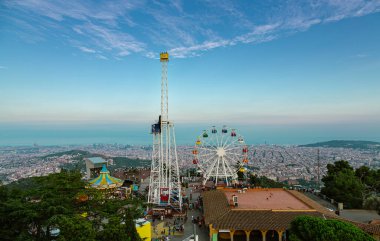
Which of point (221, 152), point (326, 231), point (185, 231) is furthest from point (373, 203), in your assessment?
point (221, 152)

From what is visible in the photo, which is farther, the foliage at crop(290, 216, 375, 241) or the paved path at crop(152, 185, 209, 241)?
the paved path at crop(152, 185, 209, 241)

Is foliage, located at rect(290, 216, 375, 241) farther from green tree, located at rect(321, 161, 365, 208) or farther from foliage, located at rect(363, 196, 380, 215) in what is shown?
green tree, located at rect(321, 161, 365, 208)

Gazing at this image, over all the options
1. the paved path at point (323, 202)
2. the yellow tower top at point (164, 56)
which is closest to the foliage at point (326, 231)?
the paved path at point (323, 202)

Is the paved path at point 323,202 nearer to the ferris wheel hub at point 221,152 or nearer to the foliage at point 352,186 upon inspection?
the foliage at point 352,186

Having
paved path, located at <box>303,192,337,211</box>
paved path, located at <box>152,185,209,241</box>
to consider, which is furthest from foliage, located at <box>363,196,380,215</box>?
paved path, located at <box>152,185,209,241</box>

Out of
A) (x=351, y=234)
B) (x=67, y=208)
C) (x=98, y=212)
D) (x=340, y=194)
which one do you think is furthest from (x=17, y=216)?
(x=340, y=194)

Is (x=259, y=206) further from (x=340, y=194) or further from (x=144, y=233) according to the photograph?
(x=340, y=194)

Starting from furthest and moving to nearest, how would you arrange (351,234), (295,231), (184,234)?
(184,234) < (295,231) < (351,234)

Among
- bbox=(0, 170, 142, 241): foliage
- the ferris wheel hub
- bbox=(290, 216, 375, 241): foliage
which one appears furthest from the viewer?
the ferris wheel hub
